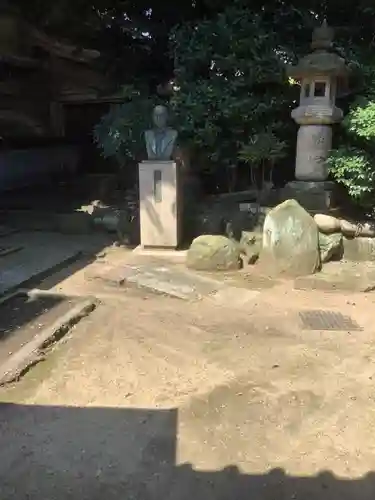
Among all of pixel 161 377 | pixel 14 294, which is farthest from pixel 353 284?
pixel 14 294

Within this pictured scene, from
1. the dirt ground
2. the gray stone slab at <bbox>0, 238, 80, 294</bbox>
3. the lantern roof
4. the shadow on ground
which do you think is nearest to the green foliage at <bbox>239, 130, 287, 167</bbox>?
the lantern roof

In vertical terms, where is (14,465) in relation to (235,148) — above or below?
below

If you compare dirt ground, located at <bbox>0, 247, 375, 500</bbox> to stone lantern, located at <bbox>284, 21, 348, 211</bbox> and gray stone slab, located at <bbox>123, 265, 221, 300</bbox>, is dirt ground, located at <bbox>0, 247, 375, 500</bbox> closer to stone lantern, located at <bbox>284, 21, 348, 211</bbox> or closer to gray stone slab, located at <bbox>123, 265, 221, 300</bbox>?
gray stone slab, located at <bbox>123, 265, 221, 300</bbox>

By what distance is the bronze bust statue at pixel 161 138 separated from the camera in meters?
7.54

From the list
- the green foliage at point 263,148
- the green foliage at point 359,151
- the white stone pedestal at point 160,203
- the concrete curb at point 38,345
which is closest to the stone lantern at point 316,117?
the green foliage at point 359,151

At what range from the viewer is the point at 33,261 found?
7309 mm

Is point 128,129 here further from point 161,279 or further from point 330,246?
point 330,246

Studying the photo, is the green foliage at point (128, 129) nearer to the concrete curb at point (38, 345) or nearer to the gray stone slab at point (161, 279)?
the gray stone slab at point (161, 279)

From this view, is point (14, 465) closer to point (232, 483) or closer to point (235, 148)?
point (232, 483)

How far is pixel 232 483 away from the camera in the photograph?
2.57 metres

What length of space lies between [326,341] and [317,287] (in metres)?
1.69

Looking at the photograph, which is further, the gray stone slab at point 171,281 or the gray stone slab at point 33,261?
the gray stone slab at point 33,261

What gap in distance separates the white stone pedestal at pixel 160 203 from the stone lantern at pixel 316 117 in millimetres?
1937

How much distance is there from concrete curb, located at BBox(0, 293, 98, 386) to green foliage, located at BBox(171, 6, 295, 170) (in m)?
4.31
